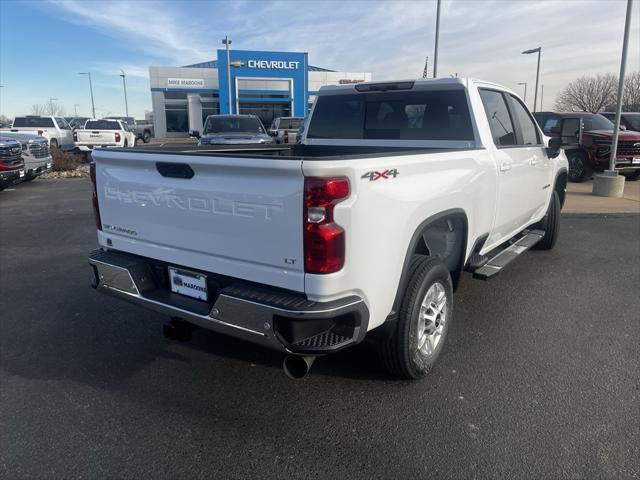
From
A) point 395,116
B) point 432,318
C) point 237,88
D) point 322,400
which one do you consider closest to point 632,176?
point 395,116

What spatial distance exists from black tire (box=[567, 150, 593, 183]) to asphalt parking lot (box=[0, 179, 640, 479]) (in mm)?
9795

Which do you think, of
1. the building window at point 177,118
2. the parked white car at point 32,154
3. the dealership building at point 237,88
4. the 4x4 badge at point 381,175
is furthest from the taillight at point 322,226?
the building window at point 177,118

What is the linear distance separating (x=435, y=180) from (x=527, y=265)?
3498 mm

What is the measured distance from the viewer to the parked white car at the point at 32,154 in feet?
40.6

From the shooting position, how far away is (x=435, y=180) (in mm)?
3096

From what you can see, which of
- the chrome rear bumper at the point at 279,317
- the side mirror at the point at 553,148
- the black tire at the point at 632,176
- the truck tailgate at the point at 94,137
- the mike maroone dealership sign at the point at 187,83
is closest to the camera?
the chrome rear bumper at the point at 279,317

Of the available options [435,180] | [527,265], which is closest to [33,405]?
[435,180]

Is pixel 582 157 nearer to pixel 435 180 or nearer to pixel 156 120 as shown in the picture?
pixel 435 180

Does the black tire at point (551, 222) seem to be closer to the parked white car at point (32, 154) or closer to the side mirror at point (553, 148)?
the side mirror at point (553, 148)

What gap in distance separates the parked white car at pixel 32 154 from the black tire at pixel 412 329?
38.8ft

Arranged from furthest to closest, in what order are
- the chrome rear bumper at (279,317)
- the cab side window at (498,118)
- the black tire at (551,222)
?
the black tire at (551,222), the cab side window at (498,118), the chrome rear bumper at (279,317)

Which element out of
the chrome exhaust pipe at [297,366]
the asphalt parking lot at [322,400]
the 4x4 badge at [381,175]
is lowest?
the asphalt parking lot at [322,400]

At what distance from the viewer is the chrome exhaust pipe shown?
268 centimetres

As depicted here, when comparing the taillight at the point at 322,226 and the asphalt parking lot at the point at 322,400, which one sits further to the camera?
the asphalt parking lot at the point at 322,400
